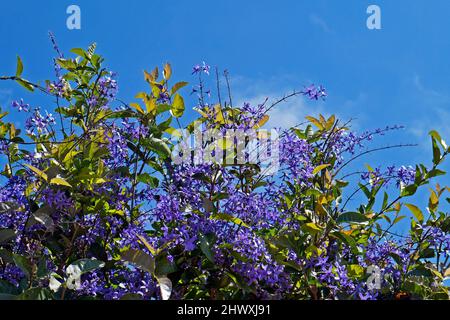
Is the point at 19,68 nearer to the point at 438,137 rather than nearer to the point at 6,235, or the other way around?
the point at 6,235

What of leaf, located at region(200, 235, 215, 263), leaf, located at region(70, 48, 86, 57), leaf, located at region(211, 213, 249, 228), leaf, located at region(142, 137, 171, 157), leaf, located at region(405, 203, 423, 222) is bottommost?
leaf, located at region(200, 235, 215, 263)

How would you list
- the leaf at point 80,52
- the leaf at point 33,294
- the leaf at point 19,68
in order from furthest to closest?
the leaf at point 80,52 < the leaf at point 19,68 < the leaf at point 33,294

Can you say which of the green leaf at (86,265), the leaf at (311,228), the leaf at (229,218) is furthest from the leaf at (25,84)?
the leaf at (311,228)

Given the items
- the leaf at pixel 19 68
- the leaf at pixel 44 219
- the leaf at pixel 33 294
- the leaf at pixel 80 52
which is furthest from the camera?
the leaf at pixel 80 52

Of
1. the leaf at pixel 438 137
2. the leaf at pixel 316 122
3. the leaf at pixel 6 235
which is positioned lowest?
the leaf at pixel 6 235

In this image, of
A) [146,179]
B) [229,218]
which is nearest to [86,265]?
[229,218]

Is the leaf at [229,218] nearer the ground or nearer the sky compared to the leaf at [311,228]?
nearer the sky

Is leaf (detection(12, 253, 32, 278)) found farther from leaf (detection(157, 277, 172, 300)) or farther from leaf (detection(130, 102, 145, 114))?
leaf (detection(130, 102, 145, 114))

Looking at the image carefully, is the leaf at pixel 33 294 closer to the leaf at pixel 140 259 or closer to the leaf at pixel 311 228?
the leaf at pixel 140 259

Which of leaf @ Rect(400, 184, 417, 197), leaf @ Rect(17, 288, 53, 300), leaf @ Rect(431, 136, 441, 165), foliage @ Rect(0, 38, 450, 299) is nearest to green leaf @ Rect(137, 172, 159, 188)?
foliage @ Rect(0, 38, 450, 299)

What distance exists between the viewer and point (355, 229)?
3330 mm

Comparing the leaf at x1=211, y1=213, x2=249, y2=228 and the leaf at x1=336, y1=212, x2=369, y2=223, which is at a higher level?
the leaf at x1=336, y1=212, x2=369, y2=223

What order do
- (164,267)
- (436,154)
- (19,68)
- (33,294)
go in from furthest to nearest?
(436,154) < (19,68) < (164,267) < (33,294)
